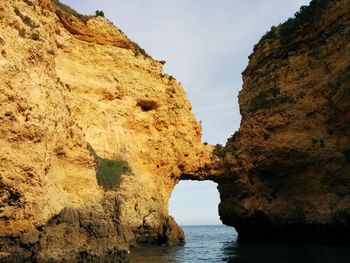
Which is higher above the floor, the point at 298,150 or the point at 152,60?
the point at 152,60

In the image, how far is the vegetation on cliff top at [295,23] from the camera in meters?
32.4

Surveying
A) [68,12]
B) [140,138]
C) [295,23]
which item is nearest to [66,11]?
[68,12]

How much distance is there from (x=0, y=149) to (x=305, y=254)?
18.0 meters

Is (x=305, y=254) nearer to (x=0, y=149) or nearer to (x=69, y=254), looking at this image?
(x=69, y=254)

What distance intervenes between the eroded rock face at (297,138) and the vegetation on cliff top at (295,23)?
0.11 m

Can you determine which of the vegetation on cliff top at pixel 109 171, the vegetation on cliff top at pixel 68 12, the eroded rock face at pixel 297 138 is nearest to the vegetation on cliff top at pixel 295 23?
the eroded rock face at pixel 297 138

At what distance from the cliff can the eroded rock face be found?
14.5 feet

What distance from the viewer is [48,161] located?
1830cm

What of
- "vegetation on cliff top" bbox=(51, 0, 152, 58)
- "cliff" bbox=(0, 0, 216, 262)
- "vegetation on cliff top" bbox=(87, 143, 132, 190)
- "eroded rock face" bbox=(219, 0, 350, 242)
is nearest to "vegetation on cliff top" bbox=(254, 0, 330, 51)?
"eroded rock face" bbox=(219, 0, 350, 242)

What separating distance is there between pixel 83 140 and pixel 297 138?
18.0 metres

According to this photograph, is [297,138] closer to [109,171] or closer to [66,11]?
[109,171]

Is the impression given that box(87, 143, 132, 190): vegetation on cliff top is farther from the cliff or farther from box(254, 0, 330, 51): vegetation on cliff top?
box(254, 0, 330, 51): vegetation on cliff top

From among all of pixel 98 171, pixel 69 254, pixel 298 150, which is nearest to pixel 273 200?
pixel 298 150

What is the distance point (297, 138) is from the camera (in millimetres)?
31953
